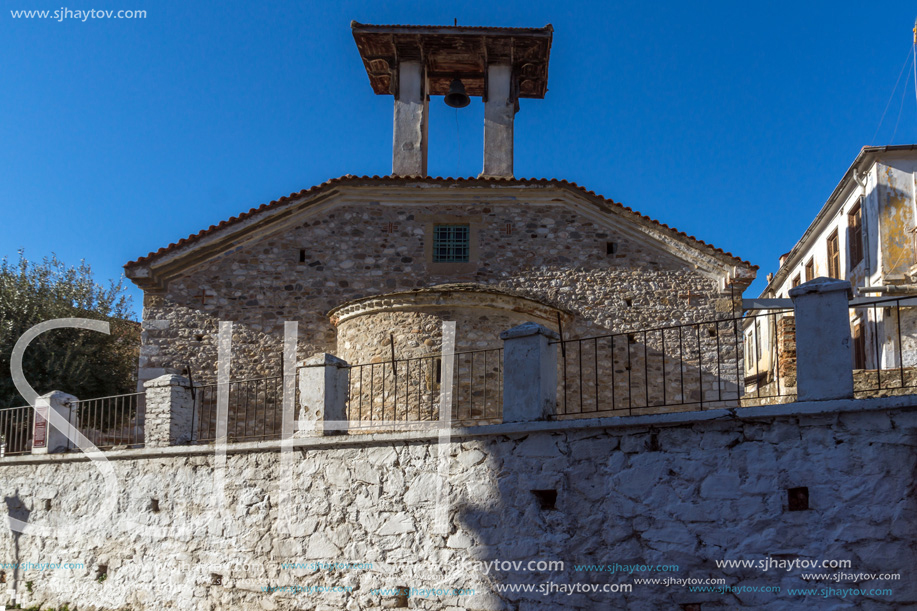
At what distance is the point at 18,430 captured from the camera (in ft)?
39.1

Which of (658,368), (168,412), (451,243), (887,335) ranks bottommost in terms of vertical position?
(168,412)

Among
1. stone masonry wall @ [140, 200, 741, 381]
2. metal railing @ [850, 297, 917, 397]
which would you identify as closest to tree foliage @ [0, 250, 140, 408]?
stone masonry wall @ [140, 200, 741, 381]

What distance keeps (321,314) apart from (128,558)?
527 centimetres

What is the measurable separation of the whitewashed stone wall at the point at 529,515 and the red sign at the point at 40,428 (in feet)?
4.81

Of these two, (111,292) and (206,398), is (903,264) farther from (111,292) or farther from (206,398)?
(111,292)

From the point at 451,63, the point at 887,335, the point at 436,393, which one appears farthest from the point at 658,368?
the point at 451,63

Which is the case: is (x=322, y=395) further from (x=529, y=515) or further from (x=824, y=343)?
(x=824, y=343)

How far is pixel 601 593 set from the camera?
6.82 metres

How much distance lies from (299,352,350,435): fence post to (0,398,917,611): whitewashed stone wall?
0.88ft

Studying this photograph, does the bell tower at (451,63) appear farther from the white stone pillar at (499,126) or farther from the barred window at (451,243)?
the barred window at (451,243)

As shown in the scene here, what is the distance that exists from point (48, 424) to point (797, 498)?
9.67 meters

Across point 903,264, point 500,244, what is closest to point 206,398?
point 500,244

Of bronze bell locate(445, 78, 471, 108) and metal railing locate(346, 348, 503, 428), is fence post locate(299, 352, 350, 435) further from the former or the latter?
bronze bell locate(445, 78, 471, 108)

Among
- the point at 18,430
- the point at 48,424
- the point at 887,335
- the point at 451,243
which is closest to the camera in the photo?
the point at 48,424
